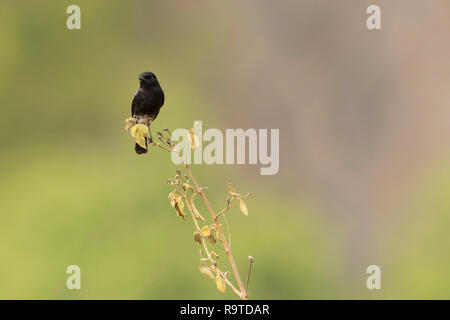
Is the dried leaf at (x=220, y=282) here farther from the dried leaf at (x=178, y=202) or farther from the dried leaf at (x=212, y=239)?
the dried leaf at (x=178, y=202)

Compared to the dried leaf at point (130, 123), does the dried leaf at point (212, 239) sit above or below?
below

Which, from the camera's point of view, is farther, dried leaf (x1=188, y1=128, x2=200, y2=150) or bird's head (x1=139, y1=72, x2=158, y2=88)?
bird's head (x1=139, y1=72, x2=158, y2=88)

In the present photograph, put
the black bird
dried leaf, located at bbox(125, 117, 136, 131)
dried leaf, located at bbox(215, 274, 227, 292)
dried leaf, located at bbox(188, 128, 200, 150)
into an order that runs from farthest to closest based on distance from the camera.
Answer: the black bird < dried leaf, located at bbox(125, 117, 136, 131) < dried leaf, located at bbox(188, 128, 200, 150) < dried leaf, located at bbox(215, 274, 227, 292)

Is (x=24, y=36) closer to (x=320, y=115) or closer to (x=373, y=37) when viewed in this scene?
(x=320, y=115)

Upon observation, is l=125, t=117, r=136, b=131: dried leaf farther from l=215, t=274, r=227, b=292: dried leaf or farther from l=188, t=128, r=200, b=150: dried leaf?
l=215, t=274, r=227, b=292: dried leaf

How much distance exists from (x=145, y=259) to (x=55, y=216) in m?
1.70

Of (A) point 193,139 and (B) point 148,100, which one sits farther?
(B) point 148,100

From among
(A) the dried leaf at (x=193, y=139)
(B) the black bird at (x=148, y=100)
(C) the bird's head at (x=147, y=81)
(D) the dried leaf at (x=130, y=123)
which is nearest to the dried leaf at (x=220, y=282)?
(A) the dried leaf at (x=193, y=139)

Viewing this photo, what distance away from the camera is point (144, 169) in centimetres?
1029

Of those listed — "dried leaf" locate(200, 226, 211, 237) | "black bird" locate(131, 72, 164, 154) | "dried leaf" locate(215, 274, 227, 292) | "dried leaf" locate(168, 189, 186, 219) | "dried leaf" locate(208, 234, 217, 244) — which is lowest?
"dried leaf" locate(215, 274, 227, 292)

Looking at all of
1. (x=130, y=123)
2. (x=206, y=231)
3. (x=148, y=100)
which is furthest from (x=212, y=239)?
(x=148, y=100)

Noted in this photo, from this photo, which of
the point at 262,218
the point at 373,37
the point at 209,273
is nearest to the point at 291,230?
the point at 262,218

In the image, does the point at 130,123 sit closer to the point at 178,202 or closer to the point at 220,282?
the point at 178,202

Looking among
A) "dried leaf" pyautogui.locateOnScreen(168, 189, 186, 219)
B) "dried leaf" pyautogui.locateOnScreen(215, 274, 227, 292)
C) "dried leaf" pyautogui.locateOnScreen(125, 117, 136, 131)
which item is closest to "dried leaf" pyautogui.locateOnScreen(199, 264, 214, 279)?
"dried leaf" pyautogui.locateOnScreen(215, 274, 227, 292)
